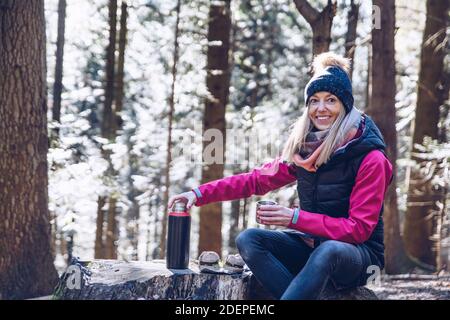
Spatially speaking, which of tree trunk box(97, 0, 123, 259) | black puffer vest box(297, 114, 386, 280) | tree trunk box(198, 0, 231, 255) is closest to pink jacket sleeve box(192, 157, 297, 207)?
black puffer vest box(297, 114, 386, 280)

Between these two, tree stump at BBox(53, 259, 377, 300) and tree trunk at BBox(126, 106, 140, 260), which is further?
tree trunk at BBox(126, 106, 140, 260)

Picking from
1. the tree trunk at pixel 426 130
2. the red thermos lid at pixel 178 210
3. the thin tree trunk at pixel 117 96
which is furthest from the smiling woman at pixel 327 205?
the thin tree trunk at pixel 117 96

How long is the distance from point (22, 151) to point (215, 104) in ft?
17.1

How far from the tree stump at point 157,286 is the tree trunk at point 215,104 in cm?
639

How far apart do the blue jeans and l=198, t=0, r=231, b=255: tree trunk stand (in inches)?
260

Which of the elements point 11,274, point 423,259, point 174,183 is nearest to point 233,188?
point 11,274

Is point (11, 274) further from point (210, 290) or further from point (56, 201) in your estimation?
point (56, 201)

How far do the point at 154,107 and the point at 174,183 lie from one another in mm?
7750

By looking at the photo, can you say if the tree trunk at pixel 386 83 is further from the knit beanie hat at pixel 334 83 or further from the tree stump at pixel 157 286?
the tree stump at pixel 157 286

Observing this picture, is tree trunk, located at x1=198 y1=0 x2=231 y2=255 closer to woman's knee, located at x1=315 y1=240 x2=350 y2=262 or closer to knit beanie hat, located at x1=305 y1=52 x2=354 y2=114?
knit beanie hat, located at x1=305 y1=52 x2=354 y2=114

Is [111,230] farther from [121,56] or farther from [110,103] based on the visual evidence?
[121,56]

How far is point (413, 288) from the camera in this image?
8195 millimetres

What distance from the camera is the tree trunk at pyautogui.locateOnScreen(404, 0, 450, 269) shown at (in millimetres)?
12188

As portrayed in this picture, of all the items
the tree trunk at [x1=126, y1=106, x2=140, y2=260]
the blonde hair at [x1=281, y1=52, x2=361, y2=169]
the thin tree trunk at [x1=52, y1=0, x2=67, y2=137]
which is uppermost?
the thin tree trunk at [x1=52, y1=0, x2=67, y2=137]
